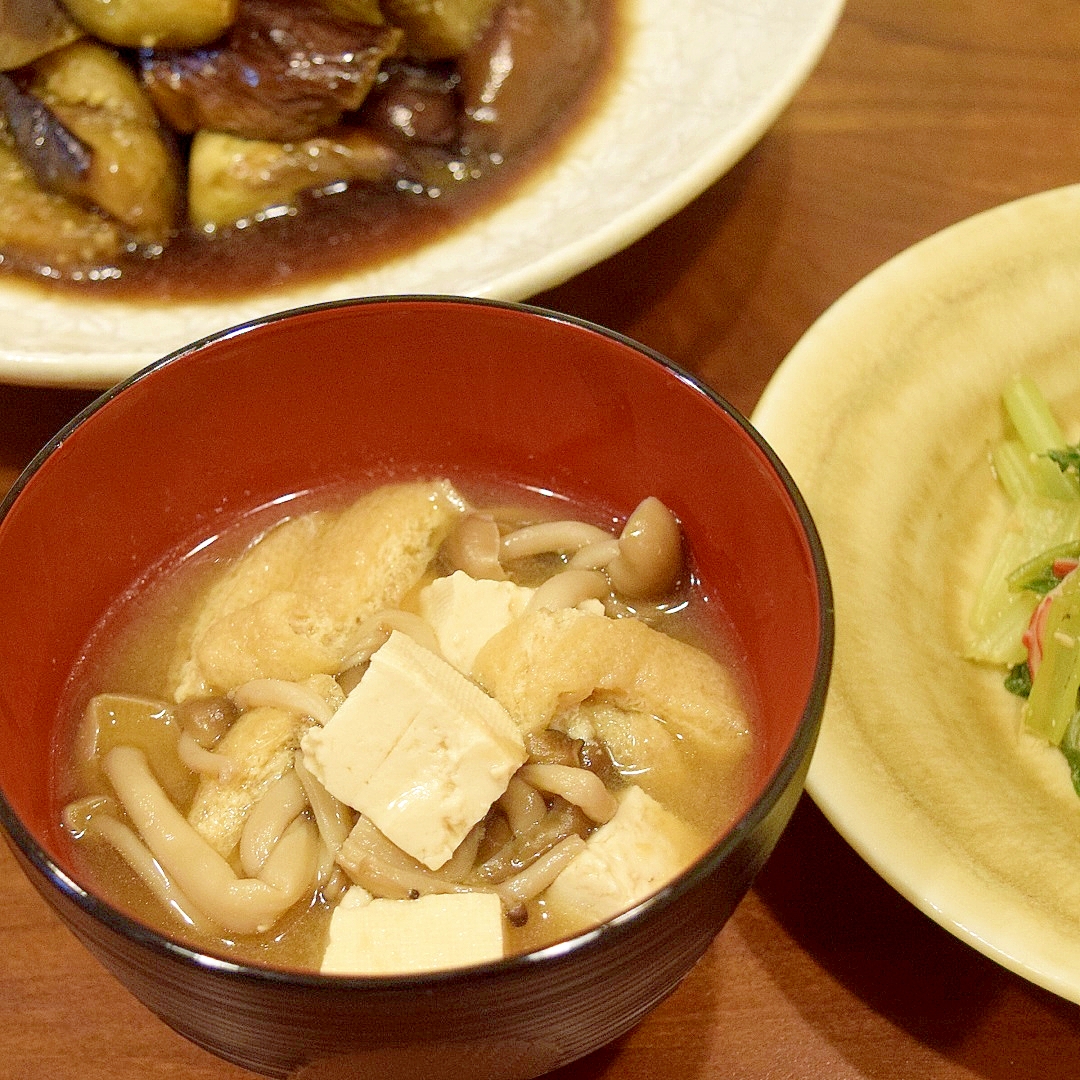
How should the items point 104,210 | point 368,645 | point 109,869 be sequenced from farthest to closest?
point 104,210 < point 368,645 < point 109,869

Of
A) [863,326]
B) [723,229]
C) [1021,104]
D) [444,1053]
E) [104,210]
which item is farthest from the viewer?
[1021,104]

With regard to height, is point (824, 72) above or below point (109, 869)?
above

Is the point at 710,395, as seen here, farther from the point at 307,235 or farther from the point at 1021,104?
the point at 1021,104

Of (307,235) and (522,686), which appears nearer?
(522,686)

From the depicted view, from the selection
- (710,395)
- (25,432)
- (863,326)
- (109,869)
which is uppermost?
(710,395)

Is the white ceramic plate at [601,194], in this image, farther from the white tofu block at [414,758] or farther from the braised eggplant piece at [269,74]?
the white tofu block at [414,758]

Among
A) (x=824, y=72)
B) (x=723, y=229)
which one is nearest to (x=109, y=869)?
(x=723, y=229)

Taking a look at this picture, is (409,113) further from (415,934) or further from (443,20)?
(415,934)

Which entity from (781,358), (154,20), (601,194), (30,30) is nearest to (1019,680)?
(781,358)
